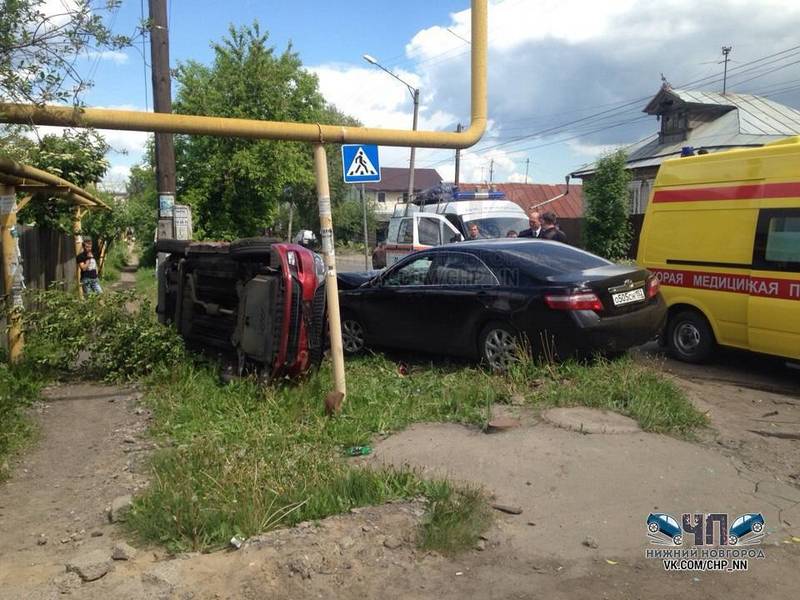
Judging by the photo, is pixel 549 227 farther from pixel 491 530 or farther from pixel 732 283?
pixel 491 530

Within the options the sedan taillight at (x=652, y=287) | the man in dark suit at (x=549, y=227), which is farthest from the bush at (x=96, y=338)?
the man in dark suit at (x=549, y=227)

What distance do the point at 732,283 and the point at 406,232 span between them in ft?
33.1

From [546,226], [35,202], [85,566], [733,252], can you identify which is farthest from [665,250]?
[35,202]

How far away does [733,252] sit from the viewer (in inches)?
309

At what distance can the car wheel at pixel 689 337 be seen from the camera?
8344 millimetres

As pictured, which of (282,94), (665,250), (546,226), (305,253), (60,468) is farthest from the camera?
(282,94)

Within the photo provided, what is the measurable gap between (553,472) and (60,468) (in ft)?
12.3

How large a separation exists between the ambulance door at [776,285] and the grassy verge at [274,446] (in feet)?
10.1

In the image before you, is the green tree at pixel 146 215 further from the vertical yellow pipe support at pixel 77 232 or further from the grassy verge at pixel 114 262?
the vertical yellow pipe support at pixel 77 232

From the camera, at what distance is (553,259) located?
762 cm

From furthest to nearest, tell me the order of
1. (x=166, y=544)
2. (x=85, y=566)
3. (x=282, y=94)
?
(x=282, y=94), (x=166, y=544), (x=85, y=566)

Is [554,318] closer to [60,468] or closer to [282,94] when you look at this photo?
[60,468]

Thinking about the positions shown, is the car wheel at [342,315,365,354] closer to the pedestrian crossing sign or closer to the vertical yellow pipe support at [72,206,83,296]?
the pedestrian crossing sign

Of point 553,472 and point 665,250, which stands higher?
point 665,250
